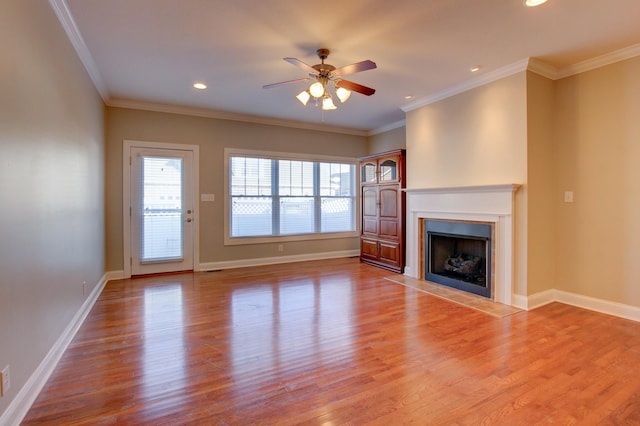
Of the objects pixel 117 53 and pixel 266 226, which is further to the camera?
pixel 266 226

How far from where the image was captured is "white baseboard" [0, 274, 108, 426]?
1.67 meters

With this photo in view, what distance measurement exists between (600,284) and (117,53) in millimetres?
A: 5756

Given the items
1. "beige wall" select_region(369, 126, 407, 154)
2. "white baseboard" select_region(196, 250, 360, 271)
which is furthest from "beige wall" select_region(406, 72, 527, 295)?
"white baseboard" select_region(196, 250, 360, 271)

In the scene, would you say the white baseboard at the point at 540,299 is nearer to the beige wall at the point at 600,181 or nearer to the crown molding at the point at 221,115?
the beige wall at the point at 600,181

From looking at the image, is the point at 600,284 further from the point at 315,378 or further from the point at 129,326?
the point at 129,326

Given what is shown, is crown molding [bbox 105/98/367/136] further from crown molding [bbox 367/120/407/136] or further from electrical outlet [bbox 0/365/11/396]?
electrical outlet [bbox 0/365/11/396]

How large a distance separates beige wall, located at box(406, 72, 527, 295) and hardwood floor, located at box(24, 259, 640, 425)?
113 cm

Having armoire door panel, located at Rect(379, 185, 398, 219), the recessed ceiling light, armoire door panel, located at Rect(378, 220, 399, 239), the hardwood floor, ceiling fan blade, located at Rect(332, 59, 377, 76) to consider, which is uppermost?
the recessed ceiling light

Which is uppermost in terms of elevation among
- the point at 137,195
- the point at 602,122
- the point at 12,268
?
the point at 602,122

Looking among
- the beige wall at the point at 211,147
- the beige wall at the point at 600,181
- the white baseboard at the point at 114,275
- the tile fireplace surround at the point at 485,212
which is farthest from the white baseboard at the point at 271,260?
the beige wall at the point at 600,181

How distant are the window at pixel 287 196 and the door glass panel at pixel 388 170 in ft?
4.28

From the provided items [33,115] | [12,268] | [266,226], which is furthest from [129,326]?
[266,226]

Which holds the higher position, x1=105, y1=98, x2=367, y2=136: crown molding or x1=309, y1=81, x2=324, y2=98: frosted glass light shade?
x1=105, y1=98, x2=367, y2=136: crown molding

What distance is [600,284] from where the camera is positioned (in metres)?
3.46
